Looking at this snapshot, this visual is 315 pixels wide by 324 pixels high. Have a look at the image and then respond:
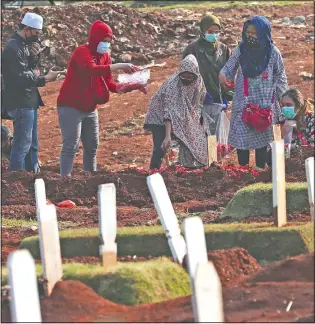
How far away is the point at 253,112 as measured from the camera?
14.2 m

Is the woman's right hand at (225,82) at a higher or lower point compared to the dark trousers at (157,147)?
higher

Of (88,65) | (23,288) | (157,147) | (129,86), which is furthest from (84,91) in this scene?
(23,288)

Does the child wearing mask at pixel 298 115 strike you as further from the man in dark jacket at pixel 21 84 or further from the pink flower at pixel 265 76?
the man in dark jacket at pixel 21 84

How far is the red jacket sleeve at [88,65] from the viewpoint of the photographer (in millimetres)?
14180

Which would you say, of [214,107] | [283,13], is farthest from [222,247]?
[283,13]

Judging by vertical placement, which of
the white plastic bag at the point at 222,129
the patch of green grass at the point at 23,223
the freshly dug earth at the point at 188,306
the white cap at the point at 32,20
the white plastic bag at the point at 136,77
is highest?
the white cap at the point at 32,20

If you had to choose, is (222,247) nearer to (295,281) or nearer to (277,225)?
(277,225)

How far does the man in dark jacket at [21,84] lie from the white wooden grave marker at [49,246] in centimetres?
685

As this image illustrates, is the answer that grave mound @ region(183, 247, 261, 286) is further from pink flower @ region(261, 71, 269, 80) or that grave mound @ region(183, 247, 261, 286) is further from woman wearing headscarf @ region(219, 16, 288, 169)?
pink flower @ region(261, 71, 269, 80)

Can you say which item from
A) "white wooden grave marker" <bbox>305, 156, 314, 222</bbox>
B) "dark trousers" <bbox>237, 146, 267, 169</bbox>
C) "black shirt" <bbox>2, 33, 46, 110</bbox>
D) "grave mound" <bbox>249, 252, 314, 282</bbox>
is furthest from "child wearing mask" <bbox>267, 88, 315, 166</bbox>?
"grave mound" <bbox>249, 252, 314, 282</bbox>

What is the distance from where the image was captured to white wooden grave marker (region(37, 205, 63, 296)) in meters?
7.98

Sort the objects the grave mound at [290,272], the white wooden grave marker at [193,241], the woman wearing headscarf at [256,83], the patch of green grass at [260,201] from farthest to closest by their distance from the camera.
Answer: the woman wearing headscarf at [256,83] → the patch of green grass at [260,201] → the grave mound at [290,272] → the white wooden grave marker at [193,241]

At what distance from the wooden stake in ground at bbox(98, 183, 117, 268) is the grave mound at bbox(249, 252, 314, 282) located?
1.05 m

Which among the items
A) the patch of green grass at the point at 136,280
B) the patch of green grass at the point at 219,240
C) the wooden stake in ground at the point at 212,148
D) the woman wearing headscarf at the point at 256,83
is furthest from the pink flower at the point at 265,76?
the patch of green grass at the point at 136,280
